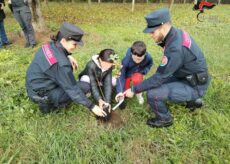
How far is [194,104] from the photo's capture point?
127 inches

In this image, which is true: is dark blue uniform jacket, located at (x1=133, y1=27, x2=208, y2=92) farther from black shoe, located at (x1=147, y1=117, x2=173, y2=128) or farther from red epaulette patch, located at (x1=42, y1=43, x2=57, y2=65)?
red epaulette patch, located at (x1=42, y1=43, x2=57, y2=65)

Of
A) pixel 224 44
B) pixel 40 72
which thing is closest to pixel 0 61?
pixel 40 72

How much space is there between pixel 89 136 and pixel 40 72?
0.94 m

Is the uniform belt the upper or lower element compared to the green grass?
upper

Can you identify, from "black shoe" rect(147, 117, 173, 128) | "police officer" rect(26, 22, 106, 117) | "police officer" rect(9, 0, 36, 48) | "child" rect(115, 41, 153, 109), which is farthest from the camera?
"police officer" rect(9, 0, 36, 48)

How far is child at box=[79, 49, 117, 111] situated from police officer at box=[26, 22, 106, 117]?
0.36 meters

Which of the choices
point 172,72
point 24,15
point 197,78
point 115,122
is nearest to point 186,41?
point 172,72

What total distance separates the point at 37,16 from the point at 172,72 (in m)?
5.52

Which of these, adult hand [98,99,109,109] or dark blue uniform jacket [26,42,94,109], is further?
adult hand [98,99,109,109]

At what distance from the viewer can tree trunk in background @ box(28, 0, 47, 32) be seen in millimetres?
6956

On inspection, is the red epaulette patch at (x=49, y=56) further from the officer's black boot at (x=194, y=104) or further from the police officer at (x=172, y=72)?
the officer's black boot at (x=194, y=104)

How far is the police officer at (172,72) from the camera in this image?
104 inches

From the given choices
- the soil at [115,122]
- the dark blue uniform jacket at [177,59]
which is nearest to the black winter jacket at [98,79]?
the soil at [115,122]

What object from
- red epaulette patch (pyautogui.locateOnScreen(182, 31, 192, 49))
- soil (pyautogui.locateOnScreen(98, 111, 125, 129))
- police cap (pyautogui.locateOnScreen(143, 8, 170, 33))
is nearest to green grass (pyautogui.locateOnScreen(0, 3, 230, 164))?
soil (pyautogui.locateOnScreen(98, 111, 125, 129))
